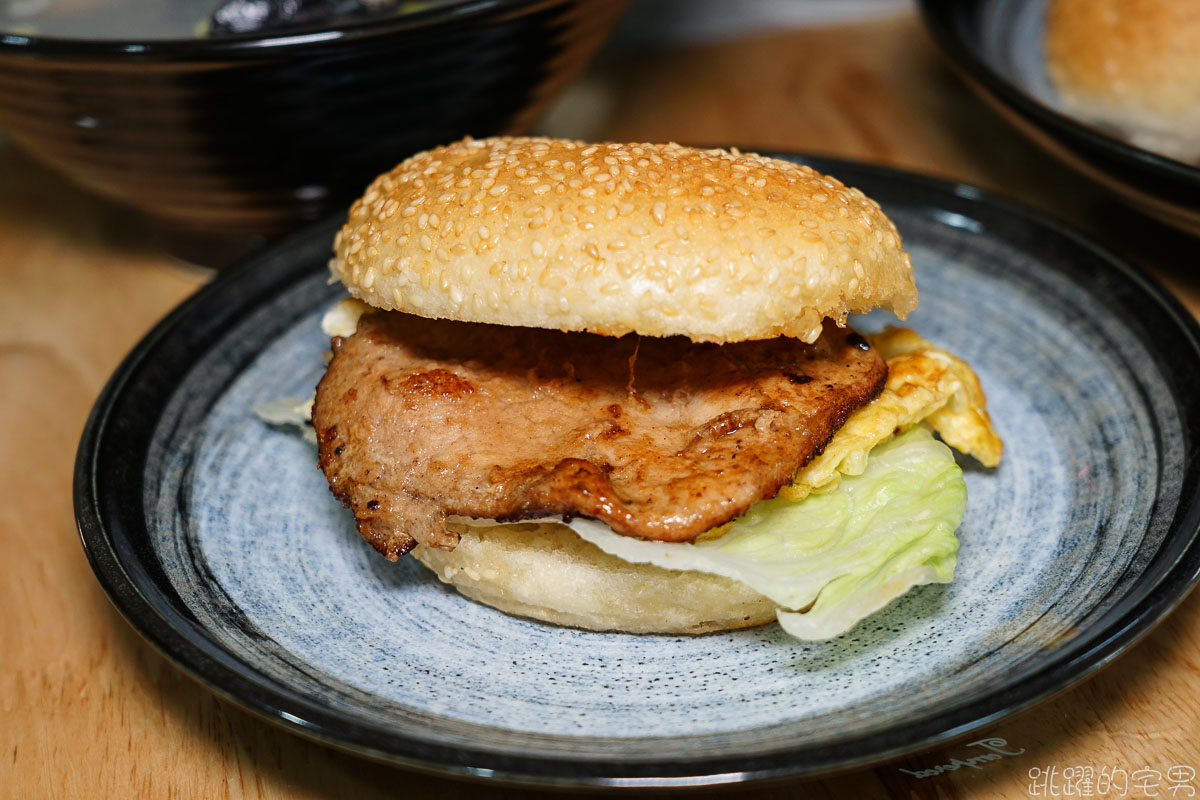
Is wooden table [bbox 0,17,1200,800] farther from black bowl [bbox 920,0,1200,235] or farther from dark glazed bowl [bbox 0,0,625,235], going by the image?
dark glazed bowl [bbox 0,0,625,235]

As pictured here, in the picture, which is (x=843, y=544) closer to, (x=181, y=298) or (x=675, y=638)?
(x=675, y=638)

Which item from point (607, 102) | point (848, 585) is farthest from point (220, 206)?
point (848, 585)

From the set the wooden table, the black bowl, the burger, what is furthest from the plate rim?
the burger

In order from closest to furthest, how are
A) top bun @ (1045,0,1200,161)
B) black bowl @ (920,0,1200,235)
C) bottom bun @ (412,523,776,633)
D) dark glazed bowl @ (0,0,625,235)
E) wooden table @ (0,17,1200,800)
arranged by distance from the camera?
wooden table @ (0,17,1200,800) < bottom bun @ (412,523,776,633) < dark glazed bowl @ (0,0,625,235) < black bowl @ (920,0,1200,235) < top bun @ (1045,0,1200,161)

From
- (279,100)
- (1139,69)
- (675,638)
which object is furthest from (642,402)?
(1139,69)

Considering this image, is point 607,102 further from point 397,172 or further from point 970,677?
point 970,677

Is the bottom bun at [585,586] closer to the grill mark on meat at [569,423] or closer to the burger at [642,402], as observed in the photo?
the burger at [642,402]

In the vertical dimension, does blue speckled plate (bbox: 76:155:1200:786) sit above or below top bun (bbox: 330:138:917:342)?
below

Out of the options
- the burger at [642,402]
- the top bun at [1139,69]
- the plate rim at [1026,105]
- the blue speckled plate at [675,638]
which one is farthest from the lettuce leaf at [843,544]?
the top bun at [1139,69]
